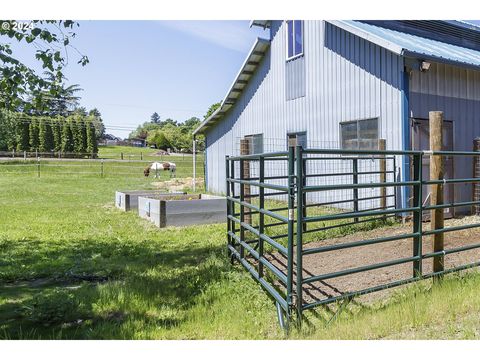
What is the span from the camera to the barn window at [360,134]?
9.41 meters

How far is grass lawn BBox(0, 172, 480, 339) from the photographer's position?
3297 mm

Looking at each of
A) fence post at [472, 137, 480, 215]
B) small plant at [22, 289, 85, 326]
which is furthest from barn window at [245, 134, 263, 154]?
small plant at [22, 289, 85, 326]

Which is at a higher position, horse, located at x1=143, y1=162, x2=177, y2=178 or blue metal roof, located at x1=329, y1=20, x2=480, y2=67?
blue metal roof, located at x1=329, y1=20, x2=480, y2=67

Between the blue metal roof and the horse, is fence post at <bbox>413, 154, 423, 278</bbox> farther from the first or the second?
the horse

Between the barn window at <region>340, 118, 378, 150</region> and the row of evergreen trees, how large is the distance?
62.3 ft

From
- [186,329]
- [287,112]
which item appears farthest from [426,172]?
[186,329]

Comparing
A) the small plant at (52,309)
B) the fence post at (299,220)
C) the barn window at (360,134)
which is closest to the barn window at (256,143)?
the barn window at (360,134)

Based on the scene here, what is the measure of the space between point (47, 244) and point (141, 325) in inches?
172

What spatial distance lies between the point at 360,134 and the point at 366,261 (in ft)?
16.9

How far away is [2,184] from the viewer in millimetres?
18750

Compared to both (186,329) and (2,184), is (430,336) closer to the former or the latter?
(186,329)

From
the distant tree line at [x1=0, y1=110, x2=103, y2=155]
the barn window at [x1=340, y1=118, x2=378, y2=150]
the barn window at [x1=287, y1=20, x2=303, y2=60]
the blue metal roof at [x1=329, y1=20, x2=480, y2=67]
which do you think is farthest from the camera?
the distant tree line at [x1=0, y1=110, x2=103, y2=155]

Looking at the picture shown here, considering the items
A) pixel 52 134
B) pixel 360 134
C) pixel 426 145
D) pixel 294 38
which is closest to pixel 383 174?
pixel 426 145

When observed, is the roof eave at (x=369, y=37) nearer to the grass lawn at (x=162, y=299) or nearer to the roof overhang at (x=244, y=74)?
the roof overhang at (x=244, y=74)
